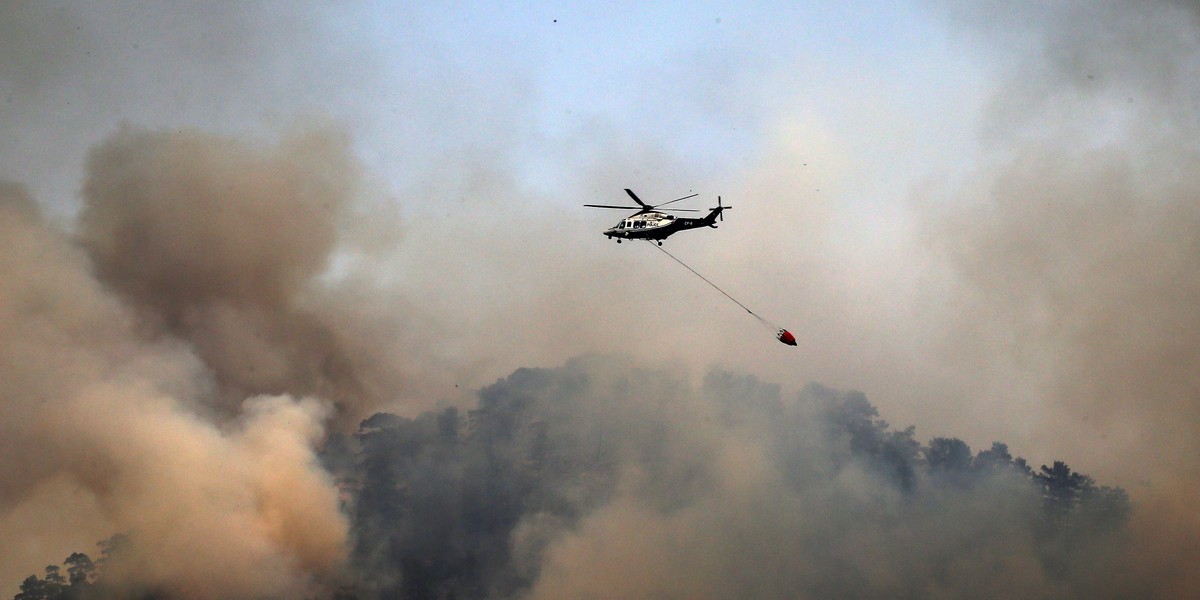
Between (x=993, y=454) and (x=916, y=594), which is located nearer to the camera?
(x=916, y=594)

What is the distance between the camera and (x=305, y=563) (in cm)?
5831

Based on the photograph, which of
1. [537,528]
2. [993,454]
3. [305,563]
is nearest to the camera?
[305,563]

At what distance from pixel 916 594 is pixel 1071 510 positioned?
1625 centimetres

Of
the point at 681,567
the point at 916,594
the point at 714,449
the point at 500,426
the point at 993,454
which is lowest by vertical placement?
the point at 916,594

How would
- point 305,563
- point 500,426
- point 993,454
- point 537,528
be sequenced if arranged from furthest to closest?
point 500,426 < point 993,454 < point 537,528 < point 305,563

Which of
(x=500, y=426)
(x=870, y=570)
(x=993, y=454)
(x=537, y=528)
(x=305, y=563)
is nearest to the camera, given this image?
(x=305, y=563)

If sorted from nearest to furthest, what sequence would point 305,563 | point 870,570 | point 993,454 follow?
point 305,563, point 870,570, point 993,454

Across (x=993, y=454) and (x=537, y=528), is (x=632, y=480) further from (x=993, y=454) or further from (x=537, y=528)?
(x=993, y=454)

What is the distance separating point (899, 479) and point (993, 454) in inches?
266

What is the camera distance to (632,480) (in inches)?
2889

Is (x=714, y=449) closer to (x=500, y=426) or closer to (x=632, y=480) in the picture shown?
(x=632, y=480)

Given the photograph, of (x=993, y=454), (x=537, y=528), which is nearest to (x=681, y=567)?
(x=537, y=528)

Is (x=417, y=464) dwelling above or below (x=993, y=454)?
above

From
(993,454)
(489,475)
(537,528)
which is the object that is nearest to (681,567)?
(537,528)
